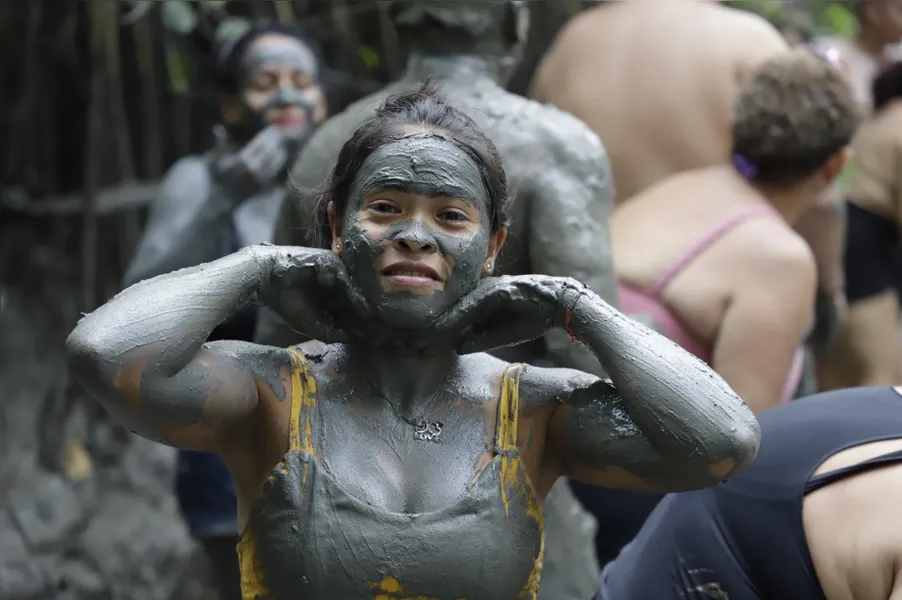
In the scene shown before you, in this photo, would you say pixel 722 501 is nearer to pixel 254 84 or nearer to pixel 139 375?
pixel 139 375

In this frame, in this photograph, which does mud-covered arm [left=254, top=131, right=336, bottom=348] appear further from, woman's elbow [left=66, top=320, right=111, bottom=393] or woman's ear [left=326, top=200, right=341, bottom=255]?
woman's elbow [left=66, top=320, right=111, bottom=393]

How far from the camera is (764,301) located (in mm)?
2965

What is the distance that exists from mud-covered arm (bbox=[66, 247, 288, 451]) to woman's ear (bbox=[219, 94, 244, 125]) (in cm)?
169

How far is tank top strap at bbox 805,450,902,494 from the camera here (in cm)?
204

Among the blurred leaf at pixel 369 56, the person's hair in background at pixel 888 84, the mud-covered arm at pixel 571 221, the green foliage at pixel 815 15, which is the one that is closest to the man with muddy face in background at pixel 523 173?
the mud-covered arm at pixel 571 221

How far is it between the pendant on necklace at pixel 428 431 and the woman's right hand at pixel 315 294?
147mm

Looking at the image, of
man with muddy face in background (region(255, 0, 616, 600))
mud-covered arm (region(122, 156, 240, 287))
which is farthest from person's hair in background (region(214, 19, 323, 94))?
man with muddy face in background (region(255, 0, 616, 600))

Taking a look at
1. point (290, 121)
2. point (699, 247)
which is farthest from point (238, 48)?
point (699, 247)

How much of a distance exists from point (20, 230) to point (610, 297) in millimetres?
3056

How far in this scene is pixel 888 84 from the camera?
4.52 m

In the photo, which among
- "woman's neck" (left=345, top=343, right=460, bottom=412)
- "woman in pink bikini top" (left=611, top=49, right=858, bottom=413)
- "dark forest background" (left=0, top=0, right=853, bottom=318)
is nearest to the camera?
"woman's neck" (left=345, top=343, right=460, bottom=412)

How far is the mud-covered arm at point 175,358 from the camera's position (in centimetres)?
175

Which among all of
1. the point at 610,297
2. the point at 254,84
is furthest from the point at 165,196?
the point at 610,297

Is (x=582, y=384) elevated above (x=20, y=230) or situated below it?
above
